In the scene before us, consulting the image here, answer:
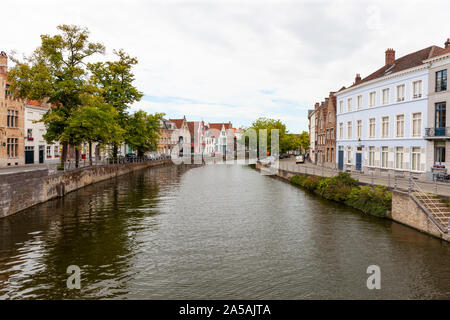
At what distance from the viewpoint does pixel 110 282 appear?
411 inches

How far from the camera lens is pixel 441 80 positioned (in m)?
26.3

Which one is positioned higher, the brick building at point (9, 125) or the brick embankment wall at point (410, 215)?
the brick building at point (9, 125)

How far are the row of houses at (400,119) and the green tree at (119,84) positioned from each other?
3101 cm

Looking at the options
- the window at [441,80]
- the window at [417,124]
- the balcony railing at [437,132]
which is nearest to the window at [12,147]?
the window at [417,124]

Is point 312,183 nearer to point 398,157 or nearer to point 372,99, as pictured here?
point 398,157

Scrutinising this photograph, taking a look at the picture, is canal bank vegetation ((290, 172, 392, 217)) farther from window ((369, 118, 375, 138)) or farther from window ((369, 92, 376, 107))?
window ((369, 92, 376, 107))

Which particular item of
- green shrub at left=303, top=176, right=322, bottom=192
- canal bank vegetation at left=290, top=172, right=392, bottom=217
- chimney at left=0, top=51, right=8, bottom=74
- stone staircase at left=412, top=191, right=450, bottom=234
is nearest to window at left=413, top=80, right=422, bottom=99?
canal bank vegetation at left=290, top=172, right=392, bottom=217

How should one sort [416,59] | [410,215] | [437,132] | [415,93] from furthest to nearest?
[416,59], [415,93], [437,132], [410,215]

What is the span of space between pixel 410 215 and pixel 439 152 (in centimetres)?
1314

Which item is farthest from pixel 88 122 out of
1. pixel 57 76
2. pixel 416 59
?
pixel 416 59

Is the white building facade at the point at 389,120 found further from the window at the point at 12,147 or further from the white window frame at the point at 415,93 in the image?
the window at the point at 12,147

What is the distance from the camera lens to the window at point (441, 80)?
2586cm

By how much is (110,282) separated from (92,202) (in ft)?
51.7
